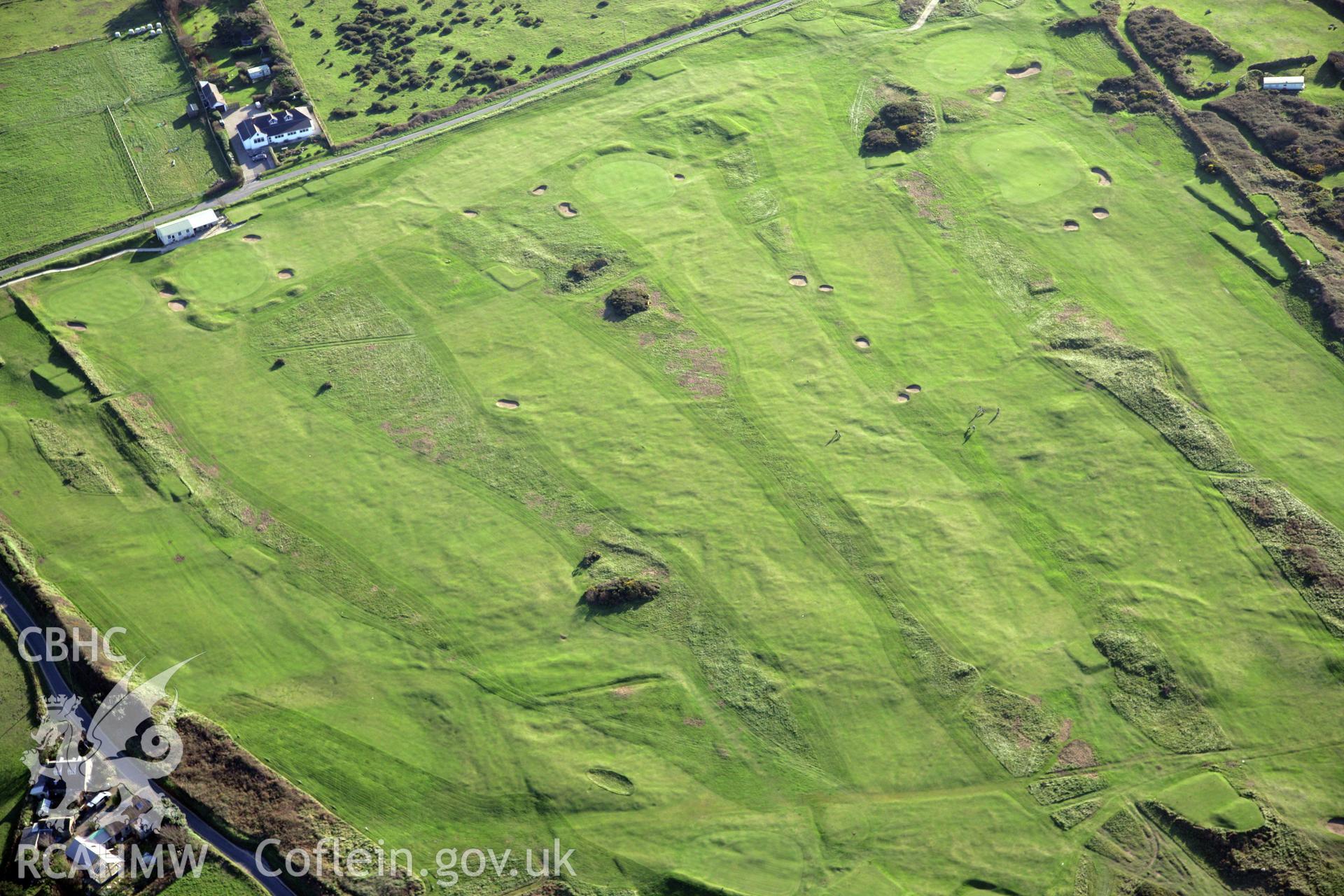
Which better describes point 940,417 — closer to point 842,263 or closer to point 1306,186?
point 842,263

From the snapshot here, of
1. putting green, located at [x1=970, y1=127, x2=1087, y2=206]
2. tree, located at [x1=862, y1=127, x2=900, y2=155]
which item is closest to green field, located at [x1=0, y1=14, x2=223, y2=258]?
tree, located at [x1=862, y1=127, x2=900, y2=155]

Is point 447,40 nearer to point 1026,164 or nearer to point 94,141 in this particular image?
point 94,141

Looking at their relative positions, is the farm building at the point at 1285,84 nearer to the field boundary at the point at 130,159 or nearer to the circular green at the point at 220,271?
the circular green at the point at 220,271

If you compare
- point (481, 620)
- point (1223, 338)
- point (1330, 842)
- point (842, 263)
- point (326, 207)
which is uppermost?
point (326, 207)

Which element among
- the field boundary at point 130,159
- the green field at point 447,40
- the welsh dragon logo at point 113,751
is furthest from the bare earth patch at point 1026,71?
the welsh dragon logo at point 113,751

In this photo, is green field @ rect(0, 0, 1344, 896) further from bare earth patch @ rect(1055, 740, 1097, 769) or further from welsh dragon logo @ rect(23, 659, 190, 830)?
welsh dragon logo @ rect(23, 659, 190, 830)

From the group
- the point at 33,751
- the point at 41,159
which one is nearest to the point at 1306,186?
the point at 33,751
